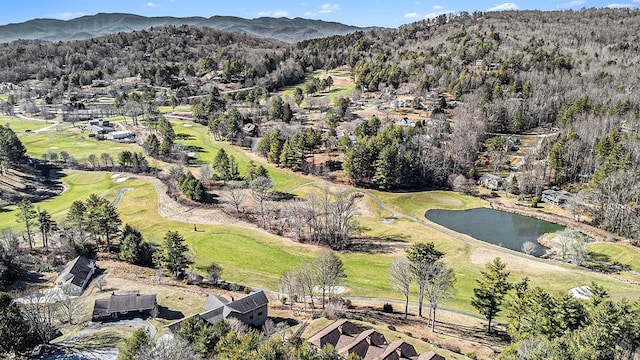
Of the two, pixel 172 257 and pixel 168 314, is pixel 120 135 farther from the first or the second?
pixel 168 314

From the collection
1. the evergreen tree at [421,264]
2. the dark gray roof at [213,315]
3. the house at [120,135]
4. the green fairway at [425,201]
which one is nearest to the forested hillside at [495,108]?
the green fairway at [425,201]

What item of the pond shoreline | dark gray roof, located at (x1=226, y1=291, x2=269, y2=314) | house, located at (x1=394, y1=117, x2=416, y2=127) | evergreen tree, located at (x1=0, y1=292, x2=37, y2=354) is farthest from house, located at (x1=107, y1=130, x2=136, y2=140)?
the pond shoreline

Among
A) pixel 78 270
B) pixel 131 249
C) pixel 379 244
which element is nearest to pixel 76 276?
pixel 78 270

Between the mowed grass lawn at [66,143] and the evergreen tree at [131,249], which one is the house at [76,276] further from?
the mowed grass lawn at [66,143]

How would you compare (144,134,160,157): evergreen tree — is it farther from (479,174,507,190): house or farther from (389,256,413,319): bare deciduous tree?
(479,174,507,190): house

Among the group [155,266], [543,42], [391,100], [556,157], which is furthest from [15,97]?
[543,42]

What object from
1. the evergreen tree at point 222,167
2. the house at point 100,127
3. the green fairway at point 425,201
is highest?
the house at point 100,127

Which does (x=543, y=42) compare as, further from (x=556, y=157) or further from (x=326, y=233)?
(x=326, y=233)

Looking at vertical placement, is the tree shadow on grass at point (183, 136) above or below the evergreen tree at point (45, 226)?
above

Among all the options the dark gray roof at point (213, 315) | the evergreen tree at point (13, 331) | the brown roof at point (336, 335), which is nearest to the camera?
the evergreen tree at point (13, 331)
